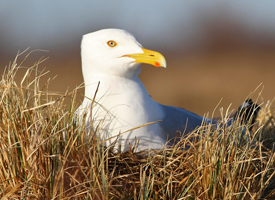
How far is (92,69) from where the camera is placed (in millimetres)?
3141

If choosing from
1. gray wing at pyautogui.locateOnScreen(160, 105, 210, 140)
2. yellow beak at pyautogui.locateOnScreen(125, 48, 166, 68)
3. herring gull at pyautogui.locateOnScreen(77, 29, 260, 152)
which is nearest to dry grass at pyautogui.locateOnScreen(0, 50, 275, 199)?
herring gull at pyautogui.locateOnScreen(77, 29, 260, 152)

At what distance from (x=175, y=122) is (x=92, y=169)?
1157mm

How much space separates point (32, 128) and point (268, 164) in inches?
57.8

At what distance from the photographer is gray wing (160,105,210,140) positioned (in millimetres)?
3193

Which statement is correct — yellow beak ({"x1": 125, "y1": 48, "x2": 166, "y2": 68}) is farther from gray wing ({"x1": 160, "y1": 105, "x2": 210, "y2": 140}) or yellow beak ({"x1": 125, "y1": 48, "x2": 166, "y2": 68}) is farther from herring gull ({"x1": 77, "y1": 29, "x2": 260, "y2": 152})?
gray wing ({"x1": 160, "y1": 105, "x2": 210, "y2": 140})

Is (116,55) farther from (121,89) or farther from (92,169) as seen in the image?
(92,169)

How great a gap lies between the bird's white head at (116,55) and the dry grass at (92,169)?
621 mm

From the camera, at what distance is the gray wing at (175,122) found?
3193mm

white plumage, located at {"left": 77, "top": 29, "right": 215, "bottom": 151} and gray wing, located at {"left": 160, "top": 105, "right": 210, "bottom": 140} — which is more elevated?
white plumage, located at {"left": 77, "top": 29, "right": 215, "bottom": 151}

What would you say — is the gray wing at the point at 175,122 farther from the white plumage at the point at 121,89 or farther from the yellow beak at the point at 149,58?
the yellow beak at the point at 149,58

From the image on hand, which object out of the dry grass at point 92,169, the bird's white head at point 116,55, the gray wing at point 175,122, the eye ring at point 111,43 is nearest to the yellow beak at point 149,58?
the bird's white head at point 116,55

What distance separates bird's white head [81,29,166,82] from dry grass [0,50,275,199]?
2.04 ft

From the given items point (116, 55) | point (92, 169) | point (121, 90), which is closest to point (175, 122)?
point (121, 90)

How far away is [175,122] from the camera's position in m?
3.29
